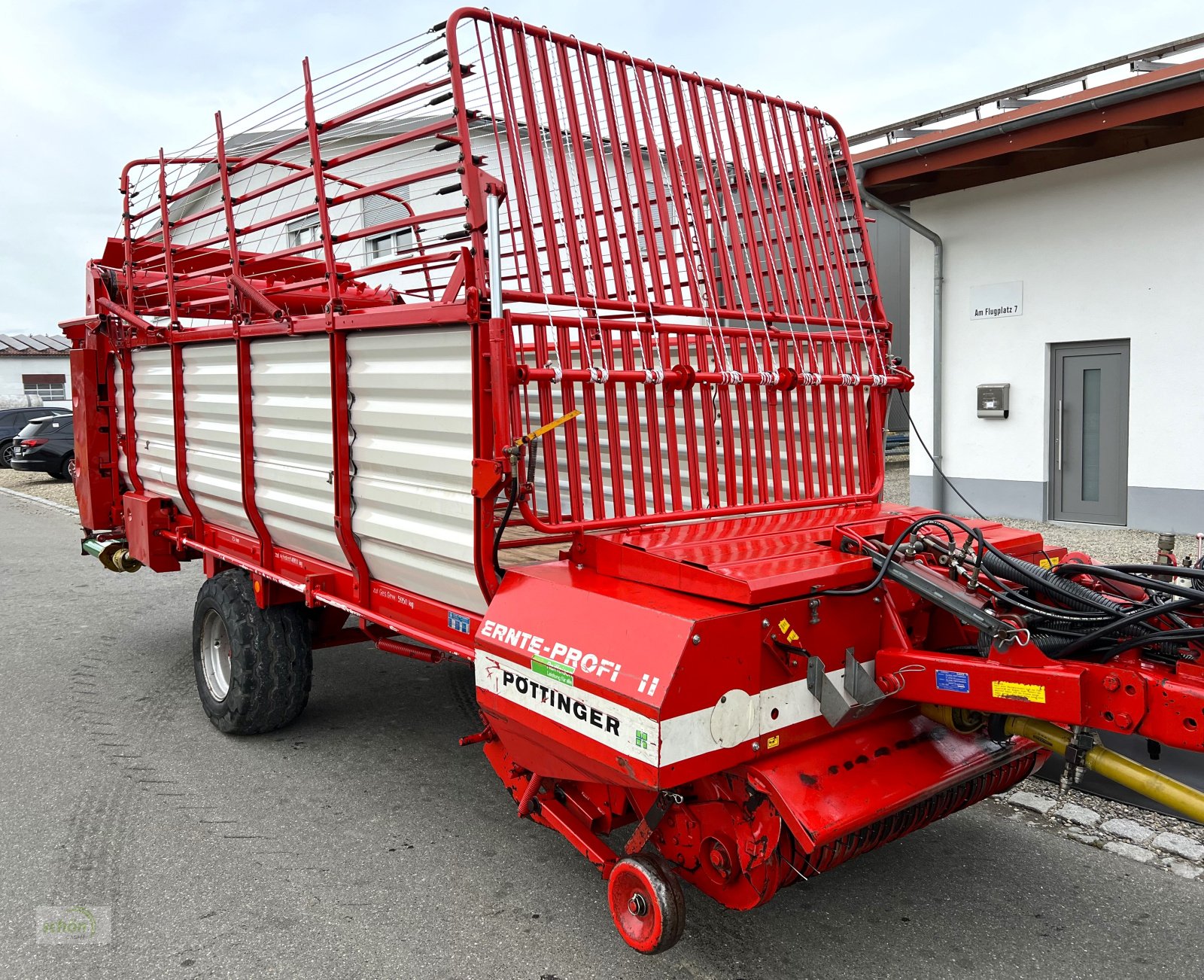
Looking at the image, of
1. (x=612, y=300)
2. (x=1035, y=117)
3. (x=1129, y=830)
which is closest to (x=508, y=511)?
(x=612, y=300)

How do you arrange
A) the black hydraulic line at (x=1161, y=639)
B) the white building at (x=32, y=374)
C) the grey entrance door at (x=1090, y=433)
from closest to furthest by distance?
the black hydraulic line at (x=1161, y=639) → the grey entrance door at (x=1090, y=433) → the white building at (x=32, y=374)

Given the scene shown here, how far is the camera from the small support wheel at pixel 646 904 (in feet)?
8.26

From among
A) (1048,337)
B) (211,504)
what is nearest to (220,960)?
(211,504)

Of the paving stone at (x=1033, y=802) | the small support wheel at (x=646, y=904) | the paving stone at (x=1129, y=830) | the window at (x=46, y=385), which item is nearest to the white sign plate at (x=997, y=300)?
the paving stone at (x=1033, y=802)

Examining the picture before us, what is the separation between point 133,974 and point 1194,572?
10.1 ft

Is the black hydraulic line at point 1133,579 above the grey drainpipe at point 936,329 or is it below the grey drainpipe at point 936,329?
below

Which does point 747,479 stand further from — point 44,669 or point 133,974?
point 44,669

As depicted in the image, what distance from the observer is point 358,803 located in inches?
155

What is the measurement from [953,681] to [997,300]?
314 inches

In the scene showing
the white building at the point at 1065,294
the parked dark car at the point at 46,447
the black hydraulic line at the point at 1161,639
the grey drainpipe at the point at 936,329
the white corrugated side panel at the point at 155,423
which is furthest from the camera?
the parked dark car at the point at 46,447

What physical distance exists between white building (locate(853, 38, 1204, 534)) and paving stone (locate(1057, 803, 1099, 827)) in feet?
18.5

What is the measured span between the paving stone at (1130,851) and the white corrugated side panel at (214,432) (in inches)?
151

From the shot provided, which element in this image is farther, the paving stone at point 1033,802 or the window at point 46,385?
the window at point 46,385

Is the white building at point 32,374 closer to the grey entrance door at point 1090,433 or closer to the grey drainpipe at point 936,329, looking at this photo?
the grey drainpipe at point 936,329
